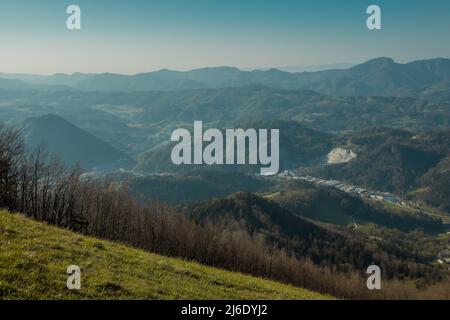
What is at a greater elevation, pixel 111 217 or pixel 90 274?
pixel 90 274

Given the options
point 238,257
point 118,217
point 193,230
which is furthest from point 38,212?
point 238,257

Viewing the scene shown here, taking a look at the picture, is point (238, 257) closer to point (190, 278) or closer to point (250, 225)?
point (190, 278)

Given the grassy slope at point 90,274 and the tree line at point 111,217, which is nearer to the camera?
the grassy slope at point 90,274

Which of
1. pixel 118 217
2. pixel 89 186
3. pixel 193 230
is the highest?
pixel 89 186

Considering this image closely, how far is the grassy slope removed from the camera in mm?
15016

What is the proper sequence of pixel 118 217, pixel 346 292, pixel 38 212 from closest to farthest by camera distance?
pixel 38 212 → pixel 118 217 → pixel 346 292

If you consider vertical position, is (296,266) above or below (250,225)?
above

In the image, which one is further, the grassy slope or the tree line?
the tree line

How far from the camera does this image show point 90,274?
17859 millimetres

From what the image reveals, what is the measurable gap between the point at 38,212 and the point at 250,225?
13649 centimetres

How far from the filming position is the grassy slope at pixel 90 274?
1502 cm

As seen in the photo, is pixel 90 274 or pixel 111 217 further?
pixel 111 217
